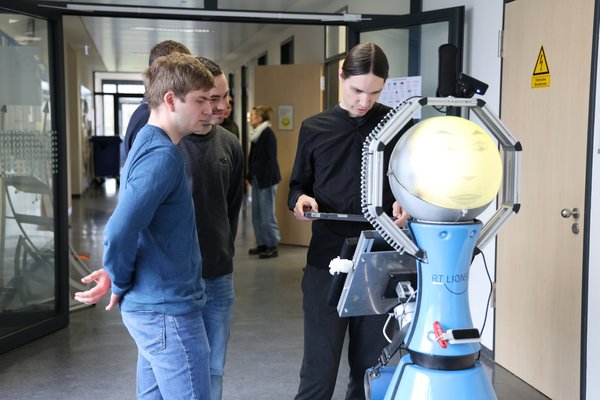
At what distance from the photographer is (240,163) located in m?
2.48

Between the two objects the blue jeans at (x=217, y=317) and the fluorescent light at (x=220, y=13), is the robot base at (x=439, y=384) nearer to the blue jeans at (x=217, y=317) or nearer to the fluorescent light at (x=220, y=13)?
the blue jeans at (x=217, y=317)

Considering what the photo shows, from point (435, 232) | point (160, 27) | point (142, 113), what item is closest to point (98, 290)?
point (142, 113)

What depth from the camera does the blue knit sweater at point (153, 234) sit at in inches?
62.2

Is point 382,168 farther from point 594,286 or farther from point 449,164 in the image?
point 594,286

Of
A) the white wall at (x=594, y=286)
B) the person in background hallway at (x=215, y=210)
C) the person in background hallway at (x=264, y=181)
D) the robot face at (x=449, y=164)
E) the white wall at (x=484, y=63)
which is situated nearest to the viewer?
the robot face at (x=449, y=164)

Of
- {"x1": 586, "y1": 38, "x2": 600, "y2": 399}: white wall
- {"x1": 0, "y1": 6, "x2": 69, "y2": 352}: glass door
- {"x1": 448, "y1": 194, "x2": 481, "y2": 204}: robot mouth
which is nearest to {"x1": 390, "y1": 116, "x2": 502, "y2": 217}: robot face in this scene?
{"x1": 448, "y1": 194, "x2": 481, "y2": 204}: robot mouth

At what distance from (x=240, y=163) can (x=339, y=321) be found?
0.71 metres

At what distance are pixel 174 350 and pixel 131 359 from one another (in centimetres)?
231

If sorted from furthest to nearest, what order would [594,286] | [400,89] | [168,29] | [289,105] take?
[168,29] → [289,105] → [400,89] → [594,286]

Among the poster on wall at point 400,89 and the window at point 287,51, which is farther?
the window at point 287,51

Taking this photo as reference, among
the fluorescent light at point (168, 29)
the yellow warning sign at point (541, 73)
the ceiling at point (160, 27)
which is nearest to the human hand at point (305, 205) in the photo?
the yellow warning sign at point (541, 73)

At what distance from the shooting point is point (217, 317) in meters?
2.31

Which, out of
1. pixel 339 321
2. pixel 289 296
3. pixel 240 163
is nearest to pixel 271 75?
pixel 289 296

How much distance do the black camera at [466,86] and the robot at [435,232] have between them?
43 millimetres
